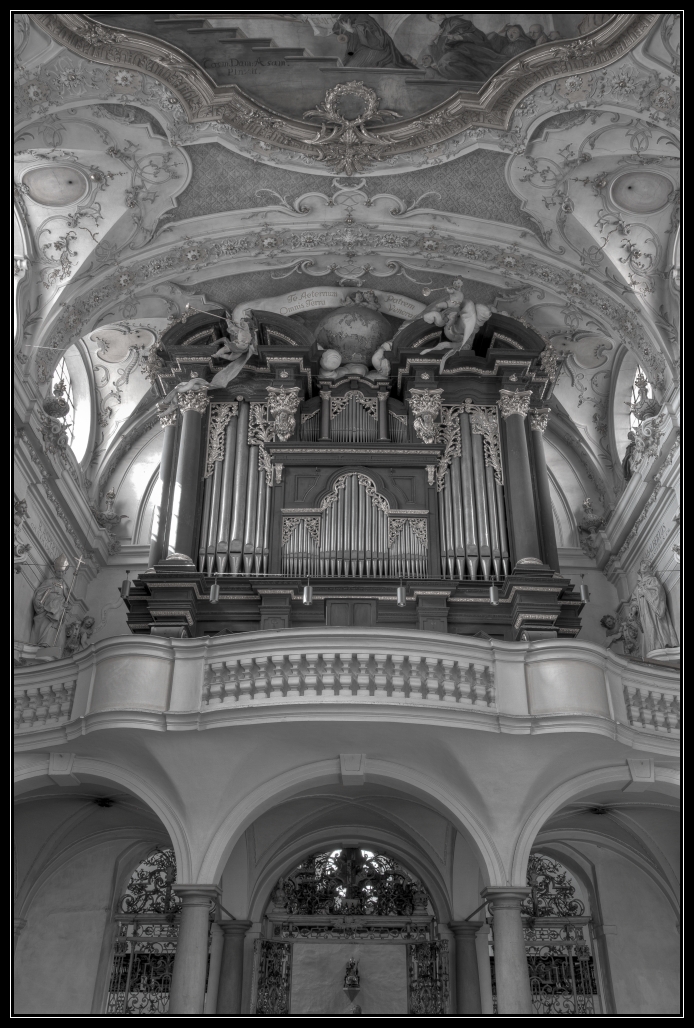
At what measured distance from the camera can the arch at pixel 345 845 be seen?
11867mm

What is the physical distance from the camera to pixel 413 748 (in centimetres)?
988

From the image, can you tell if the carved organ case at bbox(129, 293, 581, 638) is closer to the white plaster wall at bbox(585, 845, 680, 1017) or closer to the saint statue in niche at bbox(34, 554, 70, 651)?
the saint statue in niche at bbox(34, 554, 70, 651)

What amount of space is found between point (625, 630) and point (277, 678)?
555 cm

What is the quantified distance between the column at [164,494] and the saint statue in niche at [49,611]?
3.74 feet

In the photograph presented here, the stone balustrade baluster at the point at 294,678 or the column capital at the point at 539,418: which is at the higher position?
the column capital at the point at 539,418

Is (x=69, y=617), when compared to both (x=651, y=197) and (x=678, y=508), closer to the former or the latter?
(x=678, y=508)

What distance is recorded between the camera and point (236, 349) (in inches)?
541

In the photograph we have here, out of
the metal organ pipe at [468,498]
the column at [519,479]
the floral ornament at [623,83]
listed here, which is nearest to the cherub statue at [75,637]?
the metal organ pipe at [468,498]

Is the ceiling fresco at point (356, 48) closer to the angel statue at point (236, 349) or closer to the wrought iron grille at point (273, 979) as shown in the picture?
the angel statue at point (236, 349)

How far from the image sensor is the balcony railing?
30.9ft

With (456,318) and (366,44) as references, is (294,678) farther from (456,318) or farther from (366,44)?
(366,44)

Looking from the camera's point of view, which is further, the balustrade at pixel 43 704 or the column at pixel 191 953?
the balustrade at pixel 43 704

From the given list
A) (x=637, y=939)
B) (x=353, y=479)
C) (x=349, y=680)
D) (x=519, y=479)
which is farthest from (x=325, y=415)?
(x=637, y=939)

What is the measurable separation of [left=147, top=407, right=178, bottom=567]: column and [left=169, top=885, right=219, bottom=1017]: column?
13.7ft
